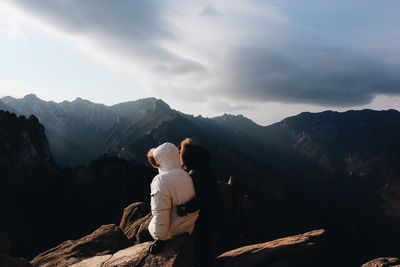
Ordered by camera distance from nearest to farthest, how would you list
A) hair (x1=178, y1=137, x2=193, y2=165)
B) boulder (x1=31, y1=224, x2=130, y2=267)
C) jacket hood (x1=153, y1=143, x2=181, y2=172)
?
jacket hood (x1=153, y1=143, x2=181, y2=172), hair (x1=178, y1=137, x2=193, y2=165), boulder (x1=31, y1=224, x2=130, y2=267)

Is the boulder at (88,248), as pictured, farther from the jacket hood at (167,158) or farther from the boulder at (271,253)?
the jacket hood at (167,158)

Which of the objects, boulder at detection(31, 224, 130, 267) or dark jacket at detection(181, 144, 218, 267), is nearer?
Answer: dark jacket at detection(181, 144, 218, 267)

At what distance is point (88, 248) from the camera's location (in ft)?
61.1

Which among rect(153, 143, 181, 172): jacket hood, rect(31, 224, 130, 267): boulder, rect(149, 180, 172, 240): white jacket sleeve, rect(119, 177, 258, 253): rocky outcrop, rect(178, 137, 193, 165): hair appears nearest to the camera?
rect(149, 180, 172, 240): white jacket sleeve

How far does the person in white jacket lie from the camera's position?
11.7 metres

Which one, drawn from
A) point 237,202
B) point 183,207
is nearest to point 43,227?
point 237,202

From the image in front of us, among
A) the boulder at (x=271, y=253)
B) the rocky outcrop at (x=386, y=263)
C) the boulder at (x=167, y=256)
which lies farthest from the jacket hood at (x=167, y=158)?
the rocky outcrop at (x=386, y=263)

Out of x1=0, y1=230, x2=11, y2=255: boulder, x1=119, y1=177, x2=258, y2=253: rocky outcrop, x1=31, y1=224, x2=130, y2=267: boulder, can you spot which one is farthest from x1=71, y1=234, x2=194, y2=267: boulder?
x1=0, y1=230, x2=11, y2=255: boulder

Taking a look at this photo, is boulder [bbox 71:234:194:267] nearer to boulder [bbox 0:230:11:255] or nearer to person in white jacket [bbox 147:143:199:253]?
person in white jacket [bbox 147:143:199:253]

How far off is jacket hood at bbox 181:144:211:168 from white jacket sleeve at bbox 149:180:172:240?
1235mm

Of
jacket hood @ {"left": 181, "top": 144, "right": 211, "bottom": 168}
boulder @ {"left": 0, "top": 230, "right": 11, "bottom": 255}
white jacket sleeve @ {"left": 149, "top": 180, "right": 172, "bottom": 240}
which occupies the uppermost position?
jacket hood @ {"left": 181, "top": 144, "right": 211, "bottom": 168}

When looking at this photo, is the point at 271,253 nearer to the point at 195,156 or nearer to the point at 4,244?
the point at 195,156

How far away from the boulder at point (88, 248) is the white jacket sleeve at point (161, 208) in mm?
6811

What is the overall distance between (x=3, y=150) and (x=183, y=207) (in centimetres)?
14740
